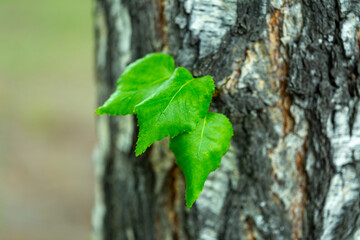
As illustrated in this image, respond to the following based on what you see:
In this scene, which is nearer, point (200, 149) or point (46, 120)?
point (200, 149)

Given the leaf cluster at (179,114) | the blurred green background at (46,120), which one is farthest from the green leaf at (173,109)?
the blurred green background at (46,120)

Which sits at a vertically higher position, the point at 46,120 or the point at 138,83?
the point at 138,83

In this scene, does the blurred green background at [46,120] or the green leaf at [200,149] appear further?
the blurred green background at [46,120]

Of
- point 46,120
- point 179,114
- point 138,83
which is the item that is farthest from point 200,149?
point 46,120

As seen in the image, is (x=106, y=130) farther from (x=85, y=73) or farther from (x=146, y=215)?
(x=85, y=73)

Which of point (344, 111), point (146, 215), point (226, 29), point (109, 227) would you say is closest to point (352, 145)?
point (344, 111)

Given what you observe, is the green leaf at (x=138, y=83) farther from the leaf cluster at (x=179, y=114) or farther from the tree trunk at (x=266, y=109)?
the tree trunk at (x=266, y=109)

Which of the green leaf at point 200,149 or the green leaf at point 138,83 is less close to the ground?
the green leaf at point 138,83

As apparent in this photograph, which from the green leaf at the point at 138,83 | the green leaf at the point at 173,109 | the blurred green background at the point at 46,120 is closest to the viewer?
the green leaf at the point at 173,109

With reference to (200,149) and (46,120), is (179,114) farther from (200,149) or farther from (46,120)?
(46,120)
